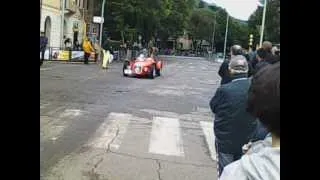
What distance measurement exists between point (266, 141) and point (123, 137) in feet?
20.2

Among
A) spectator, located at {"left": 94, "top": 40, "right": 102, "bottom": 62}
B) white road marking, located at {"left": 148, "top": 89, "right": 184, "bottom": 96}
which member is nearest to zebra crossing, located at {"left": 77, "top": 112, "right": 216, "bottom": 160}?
white road marking, located at {"left": 148, "top": 89, "right": 184, "bottom": 96}

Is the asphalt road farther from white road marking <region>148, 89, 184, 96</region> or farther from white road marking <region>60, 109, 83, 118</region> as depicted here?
white road marking <region>148, 89, 184, 96</region>

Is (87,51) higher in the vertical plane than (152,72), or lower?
higher

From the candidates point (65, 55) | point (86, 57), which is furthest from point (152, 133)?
point (65, 55)

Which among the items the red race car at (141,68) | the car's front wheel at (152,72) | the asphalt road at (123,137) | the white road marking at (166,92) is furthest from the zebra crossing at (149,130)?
the car's front wheel at (152,72)

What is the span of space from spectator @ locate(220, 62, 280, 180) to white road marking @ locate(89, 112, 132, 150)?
5361 mm

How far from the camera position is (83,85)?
15148mm

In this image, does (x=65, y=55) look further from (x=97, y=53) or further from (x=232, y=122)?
(x=232, y=122)

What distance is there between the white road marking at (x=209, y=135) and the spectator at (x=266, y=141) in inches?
199

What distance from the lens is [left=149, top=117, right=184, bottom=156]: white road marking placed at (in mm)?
6753

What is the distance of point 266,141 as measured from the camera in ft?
4.51

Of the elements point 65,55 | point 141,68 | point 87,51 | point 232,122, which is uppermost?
point 232,122
